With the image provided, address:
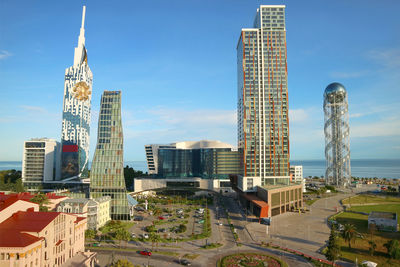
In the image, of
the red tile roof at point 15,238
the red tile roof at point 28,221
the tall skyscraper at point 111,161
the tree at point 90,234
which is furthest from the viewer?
the tall skyscraper at point 111,161

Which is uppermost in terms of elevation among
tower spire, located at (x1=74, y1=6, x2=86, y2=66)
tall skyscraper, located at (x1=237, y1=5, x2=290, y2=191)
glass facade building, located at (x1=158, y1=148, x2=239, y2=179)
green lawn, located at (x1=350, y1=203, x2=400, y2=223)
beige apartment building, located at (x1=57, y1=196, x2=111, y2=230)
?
tower spire, located at (x1=74, y1=6, x2=86, y2=66)

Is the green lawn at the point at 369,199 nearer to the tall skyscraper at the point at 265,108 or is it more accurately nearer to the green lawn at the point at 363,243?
the green lawn at the point at 363,243

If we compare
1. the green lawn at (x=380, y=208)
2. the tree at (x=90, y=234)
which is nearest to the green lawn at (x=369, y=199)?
the green lawn at (x=380, y=208)

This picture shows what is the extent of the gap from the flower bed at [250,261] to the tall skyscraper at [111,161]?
48715 mm

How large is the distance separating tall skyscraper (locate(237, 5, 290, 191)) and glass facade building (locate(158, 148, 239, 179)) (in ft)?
169

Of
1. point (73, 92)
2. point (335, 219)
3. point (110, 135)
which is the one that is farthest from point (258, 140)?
point (73, 92)

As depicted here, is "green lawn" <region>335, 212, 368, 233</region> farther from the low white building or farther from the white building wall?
the white building wall

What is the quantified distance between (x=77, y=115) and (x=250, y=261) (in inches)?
6327

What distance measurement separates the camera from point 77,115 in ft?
605

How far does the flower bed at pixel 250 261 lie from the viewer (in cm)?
5768

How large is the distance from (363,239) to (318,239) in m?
11.9

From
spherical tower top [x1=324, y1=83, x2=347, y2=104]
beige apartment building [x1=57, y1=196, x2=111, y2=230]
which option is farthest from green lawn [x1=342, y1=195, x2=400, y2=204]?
Result: beige apartment building [x1=57, y1=196, x2=111, y2=230]

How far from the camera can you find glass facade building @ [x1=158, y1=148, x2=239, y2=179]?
18125 centimetres

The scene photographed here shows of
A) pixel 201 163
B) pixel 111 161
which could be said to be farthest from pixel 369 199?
pixel 111 161
